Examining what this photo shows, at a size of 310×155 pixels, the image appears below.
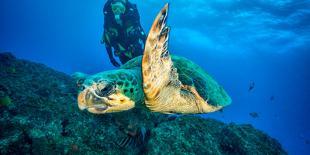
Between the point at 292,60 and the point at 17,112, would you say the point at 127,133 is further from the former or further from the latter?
the point at 292,60

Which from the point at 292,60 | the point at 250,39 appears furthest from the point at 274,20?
the point at 292,60

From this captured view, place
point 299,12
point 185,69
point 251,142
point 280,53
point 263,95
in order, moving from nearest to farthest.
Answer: point 185,69 < point 251,142 < point 299,12 < point 280,53 < point 263,95

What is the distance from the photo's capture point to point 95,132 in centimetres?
265

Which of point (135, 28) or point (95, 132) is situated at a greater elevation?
point (135, 28)

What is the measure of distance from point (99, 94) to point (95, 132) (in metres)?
0.93

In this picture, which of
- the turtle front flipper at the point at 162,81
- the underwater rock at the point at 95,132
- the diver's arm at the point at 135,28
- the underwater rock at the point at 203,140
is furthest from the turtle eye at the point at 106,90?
the diver's arm at the point at 135,28

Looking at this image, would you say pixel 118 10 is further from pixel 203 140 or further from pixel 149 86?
pixel 149 86

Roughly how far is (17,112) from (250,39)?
31.5 meters

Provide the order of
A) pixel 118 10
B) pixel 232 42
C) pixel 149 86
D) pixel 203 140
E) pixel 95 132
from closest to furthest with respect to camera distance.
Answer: pixel 149 86 → pixel 95 132 → pixel 203 140 → pixel 118 10 → pixel 232 42

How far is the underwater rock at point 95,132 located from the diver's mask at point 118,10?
3145 millimetres

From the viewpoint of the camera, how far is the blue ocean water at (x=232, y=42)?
2195 cm

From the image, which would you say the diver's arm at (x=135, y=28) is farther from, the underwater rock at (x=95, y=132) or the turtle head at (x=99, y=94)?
the turtle head at (x=99, y=94)

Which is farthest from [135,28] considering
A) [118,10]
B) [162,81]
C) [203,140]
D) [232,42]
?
[232,42]

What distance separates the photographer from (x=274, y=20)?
2116 centimetres
